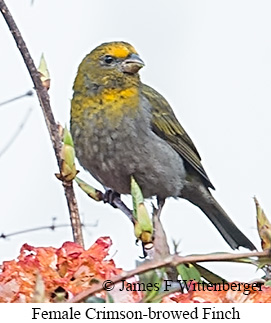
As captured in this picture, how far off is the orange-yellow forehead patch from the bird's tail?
0.80 meters

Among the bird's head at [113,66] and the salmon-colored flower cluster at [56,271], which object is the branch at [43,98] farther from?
the bird's head at [113,66]

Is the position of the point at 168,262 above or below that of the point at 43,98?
below

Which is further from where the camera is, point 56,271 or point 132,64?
point 132,64

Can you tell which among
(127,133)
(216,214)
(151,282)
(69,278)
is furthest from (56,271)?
(216,214)

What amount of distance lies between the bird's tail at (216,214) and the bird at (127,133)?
0.01 metres

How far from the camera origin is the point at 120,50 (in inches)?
142

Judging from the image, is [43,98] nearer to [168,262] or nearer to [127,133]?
[168,262]

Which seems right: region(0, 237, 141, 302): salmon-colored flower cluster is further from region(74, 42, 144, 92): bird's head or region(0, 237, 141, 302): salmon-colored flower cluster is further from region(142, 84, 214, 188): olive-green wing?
region(142, 84, 214, 188): olive-green wing

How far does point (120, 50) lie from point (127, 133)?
1.30ft

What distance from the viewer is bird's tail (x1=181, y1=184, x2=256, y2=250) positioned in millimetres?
3766

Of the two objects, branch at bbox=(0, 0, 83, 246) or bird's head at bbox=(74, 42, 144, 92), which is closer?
branch at bbox=(0, 0, 83, 246)

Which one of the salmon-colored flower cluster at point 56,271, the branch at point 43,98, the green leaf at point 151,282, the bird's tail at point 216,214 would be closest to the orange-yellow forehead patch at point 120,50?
the bird's tail at point 216,214

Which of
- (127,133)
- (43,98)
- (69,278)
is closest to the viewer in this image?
(69,278)

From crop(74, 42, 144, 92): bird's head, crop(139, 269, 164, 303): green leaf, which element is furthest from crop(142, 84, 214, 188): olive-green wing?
crop(139, 269, 164, 303): green leaf
